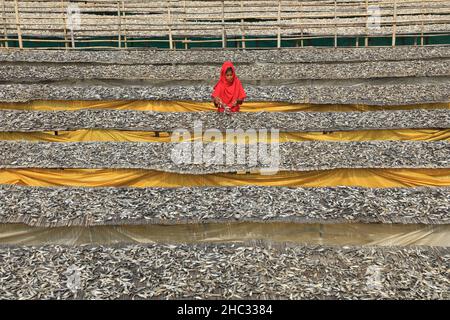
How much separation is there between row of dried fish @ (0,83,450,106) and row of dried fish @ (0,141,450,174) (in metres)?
3.12

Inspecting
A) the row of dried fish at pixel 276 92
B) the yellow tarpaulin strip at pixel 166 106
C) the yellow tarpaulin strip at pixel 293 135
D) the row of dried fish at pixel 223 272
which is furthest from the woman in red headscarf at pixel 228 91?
the row of dried fish at pixel 223 272

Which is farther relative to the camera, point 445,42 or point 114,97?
point 445,42

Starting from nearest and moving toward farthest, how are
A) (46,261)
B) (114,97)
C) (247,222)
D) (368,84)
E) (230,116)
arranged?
(46,261) < (247,222) < (230,116) < (114,97) < (368,84)

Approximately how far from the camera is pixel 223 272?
4.66 m

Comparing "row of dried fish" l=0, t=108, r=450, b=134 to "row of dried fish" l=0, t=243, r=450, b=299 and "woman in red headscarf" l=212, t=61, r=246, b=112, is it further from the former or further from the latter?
"row of dried fish" l=0, t=243, r=450, b=299

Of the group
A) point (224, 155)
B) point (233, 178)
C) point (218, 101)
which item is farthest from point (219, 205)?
point (218, 101)

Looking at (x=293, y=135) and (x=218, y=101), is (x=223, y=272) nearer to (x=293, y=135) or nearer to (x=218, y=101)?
(x=293, y=135)

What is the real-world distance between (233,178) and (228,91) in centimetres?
342

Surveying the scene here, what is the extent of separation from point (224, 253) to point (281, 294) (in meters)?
0.93

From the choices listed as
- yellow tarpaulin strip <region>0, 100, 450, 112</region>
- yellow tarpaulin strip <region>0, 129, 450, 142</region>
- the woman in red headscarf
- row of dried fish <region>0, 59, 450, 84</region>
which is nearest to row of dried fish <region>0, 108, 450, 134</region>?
yellow tarpaulin strip <region>0, 129, 450, 142</region>

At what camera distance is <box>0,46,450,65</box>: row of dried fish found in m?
16.3
